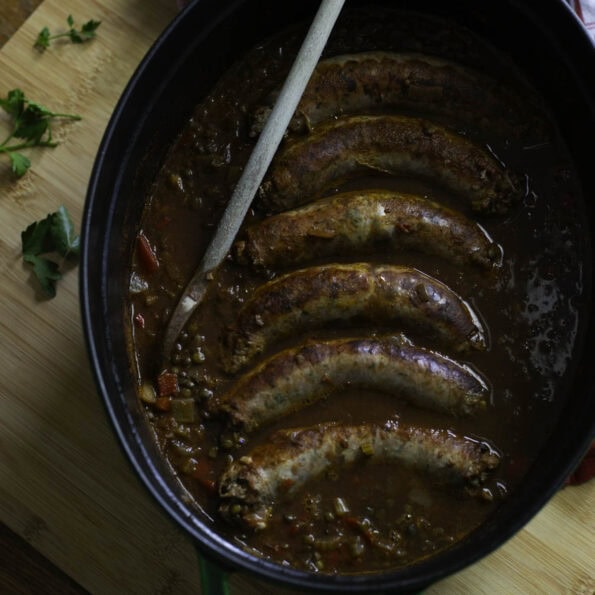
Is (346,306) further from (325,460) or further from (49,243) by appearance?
(49,243)

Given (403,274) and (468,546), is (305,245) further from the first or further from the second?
(468,546)

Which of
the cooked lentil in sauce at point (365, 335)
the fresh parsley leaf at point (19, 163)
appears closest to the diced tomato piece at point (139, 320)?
the cooked lentil in sauce at point (365, 335)

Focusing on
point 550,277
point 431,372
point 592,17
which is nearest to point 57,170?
point 431,372

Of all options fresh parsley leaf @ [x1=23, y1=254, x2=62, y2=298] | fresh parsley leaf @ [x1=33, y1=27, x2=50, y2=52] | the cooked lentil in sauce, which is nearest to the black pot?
the cooked lentil in sauce

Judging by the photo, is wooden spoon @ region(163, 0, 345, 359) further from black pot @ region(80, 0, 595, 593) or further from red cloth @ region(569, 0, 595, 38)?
red cloth @ region(569, 0, 595, 38)

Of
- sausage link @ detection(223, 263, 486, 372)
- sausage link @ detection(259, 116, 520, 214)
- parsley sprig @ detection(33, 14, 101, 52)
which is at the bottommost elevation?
sausage link @ detection(223, 263, 486, 372)

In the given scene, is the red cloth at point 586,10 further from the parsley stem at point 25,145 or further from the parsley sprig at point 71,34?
the parsley stem at point 25,145
